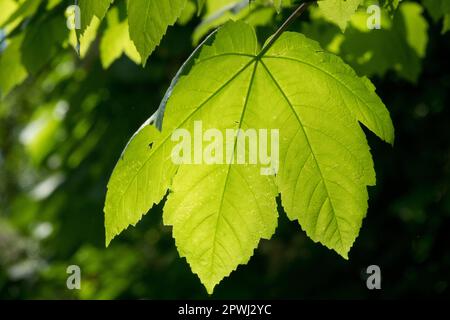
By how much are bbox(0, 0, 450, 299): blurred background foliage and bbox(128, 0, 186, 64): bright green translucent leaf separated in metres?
0.82

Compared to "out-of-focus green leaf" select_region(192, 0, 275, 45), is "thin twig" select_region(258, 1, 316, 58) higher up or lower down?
lower down

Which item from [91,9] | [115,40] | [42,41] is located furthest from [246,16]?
[91,9]

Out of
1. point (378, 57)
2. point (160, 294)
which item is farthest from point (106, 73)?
point (378, 57)

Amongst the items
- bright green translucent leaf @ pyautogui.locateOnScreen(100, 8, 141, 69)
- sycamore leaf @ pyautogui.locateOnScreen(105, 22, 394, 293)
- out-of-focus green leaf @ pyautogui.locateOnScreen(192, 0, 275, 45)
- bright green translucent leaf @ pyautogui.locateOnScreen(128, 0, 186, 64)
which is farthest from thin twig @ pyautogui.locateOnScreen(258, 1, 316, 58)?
bright green translucent leaf @ pyautogui.locateOnScreen(100, 8, 141, 69)

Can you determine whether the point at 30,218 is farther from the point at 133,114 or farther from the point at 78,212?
the point at 133,114

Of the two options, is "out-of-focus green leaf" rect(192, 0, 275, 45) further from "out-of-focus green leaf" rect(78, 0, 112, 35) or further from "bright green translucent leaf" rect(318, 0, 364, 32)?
"out-of-focus green leaf" rect(78, 0, 112, 35)

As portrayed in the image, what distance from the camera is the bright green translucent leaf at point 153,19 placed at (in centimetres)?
99

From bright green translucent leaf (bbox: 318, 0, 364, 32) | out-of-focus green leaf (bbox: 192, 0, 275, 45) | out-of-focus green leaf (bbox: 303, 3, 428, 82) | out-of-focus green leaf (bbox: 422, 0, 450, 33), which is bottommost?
bright green translucent leaf (bbox: 318, 0, 364, 32)

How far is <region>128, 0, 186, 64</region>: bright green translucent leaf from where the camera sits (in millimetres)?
985

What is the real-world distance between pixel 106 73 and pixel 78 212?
683 mm

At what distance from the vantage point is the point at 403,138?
2994mm

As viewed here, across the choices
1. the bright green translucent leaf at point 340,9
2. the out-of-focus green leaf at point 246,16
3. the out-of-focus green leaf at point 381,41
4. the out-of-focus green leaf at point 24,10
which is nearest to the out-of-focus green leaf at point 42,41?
the out-of-focus green leaf at point 24,10

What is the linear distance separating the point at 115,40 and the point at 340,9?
0.92 meters

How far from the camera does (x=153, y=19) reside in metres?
0.99
